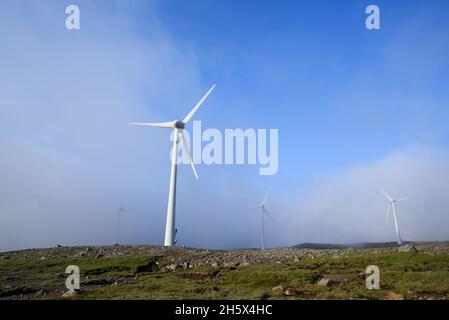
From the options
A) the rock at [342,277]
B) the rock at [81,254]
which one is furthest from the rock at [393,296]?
the rock at [81,254]

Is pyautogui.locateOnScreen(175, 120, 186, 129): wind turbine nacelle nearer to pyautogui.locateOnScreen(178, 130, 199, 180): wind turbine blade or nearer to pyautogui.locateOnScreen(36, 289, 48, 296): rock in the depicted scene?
pyautogui.locateOnScreen(178, 130, 199, 180): wind turbine blade

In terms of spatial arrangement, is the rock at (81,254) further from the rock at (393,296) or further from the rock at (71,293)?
the rock at (393,296)

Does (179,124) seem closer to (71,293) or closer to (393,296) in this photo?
(71,293)

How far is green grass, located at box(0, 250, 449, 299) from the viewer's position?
25.3 meters

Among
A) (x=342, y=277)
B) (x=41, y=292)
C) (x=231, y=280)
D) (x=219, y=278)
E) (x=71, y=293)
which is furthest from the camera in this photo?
(x=219, y=278)

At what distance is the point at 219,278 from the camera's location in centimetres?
3606

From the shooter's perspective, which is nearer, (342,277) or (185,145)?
(342,277)

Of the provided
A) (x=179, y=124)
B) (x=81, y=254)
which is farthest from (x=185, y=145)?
(x=81, y=254)

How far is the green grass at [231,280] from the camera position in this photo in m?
25.3

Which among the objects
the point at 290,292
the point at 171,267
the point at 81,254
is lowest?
the point at 81,254

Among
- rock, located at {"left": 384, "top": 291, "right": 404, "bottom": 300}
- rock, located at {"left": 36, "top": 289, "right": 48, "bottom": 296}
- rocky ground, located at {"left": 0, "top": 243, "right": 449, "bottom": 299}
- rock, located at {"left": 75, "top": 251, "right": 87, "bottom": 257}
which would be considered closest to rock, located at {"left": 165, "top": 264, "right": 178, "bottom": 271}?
rocky ground, located at {"left": 0, "top": 243, "right": 449, "bottom": 299}

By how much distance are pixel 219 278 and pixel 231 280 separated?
176 cm

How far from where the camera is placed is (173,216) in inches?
2756
